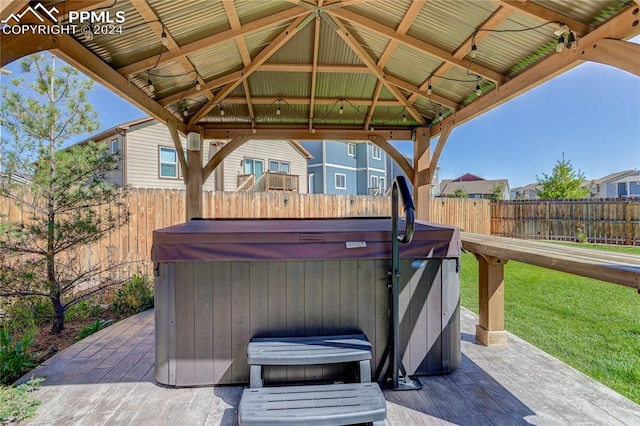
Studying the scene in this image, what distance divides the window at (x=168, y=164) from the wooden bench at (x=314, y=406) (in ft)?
33.6

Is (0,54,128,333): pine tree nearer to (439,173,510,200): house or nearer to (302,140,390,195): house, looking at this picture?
(302,140,390,195): house

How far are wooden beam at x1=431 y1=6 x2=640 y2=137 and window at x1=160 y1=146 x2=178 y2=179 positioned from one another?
906cm

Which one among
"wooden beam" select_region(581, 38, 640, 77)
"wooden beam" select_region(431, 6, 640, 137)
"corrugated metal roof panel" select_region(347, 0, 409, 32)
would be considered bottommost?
"wooden beam" select_region(581, 38, 640, 77)

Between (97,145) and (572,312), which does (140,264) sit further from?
(572,312)

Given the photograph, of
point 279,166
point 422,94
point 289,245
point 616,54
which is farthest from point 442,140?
point 279,166

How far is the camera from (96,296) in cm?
462

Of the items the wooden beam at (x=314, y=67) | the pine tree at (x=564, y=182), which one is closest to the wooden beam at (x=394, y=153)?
the wooden beam at (x=314, y=67)

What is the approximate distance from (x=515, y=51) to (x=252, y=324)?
3.66 m

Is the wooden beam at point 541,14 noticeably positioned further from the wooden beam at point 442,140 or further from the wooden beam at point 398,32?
the wooden beam at point 442,140

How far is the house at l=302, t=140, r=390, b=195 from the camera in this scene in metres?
17.9

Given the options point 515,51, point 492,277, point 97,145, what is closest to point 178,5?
point 97,145

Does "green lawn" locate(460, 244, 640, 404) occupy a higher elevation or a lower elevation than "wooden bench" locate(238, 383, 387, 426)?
lower

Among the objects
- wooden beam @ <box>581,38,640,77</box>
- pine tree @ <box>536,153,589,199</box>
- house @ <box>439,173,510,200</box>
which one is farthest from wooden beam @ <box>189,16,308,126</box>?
house @ <box>439,173,510,200</box>

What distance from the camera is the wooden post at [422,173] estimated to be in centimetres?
589
